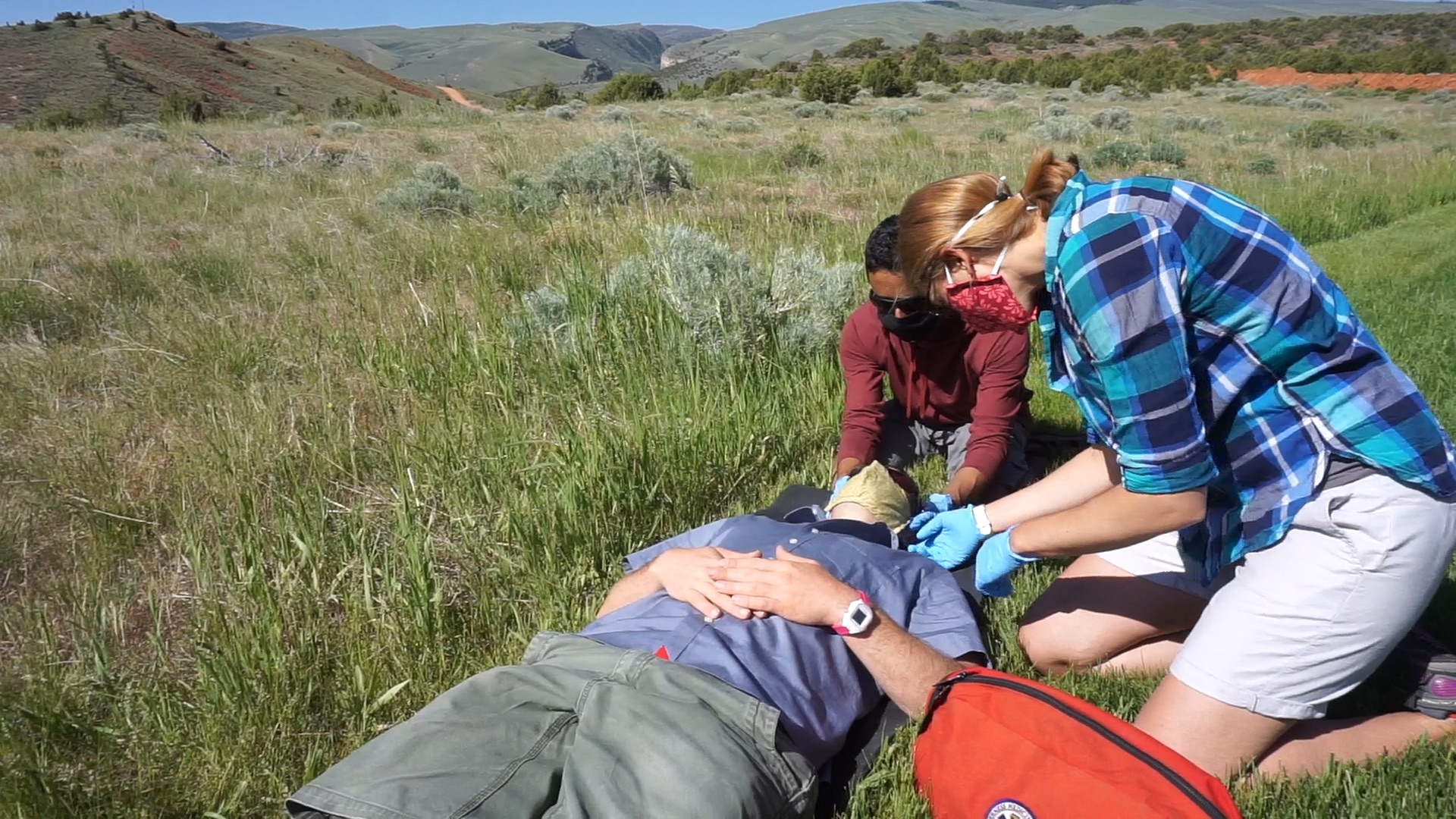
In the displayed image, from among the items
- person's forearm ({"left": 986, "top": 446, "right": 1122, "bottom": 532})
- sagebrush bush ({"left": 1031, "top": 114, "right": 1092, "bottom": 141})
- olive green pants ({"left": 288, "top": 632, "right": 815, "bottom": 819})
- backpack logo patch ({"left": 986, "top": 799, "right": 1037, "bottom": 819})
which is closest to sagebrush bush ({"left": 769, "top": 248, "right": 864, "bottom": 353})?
person's forearm ({"left": 986, "top": 446, "right": 1122, "bottom": 532})

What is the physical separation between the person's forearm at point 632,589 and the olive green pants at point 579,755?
41 centimetres

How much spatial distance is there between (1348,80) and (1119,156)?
110 feet

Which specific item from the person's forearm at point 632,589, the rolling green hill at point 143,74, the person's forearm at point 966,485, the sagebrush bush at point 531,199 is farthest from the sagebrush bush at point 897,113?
the person's forearm at point 632,589

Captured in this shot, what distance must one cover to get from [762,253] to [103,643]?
452 cm

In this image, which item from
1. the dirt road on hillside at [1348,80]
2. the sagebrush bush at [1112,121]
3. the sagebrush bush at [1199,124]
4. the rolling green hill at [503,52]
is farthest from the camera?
the rolling green hill at [503,52]

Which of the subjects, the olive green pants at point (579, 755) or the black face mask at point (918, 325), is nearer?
the olive green pants at point (579, 755)

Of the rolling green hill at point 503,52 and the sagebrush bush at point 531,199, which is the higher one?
the rolling green hill at point 503,52

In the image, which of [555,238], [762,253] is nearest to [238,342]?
[555,238]

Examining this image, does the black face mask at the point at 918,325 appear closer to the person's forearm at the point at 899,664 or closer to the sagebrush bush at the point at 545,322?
the sagebrush bush at the point at 545,322

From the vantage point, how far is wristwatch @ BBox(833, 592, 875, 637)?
227 centimetres

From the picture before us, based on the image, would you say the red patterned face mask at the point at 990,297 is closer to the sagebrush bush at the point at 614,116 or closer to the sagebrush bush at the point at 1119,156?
the sagebrush bush at the point at 1119,156

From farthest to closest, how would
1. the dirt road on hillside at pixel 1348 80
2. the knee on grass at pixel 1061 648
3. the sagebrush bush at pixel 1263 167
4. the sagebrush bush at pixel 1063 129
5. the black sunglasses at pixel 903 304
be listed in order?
the dirt road on hillside at pixel 1348 80, the sagebrush bush at pixel 1063 129, the sagebrush bush at pixel 1263 167, the black sunglasses at pixel 903 304, the knee on grass at pixel 1061 648

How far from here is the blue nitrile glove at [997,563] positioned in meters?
2.55

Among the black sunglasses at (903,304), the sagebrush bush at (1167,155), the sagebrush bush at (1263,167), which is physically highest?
the sagebrush bush at (1167,155)
